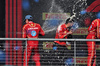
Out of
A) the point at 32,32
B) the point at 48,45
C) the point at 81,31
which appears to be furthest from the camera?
the point at 81,31

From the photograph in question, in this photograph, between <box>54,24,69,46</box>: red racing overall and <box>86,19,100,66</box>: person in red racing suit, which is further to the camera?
<box>54,24,69,46</box>: red racing overall

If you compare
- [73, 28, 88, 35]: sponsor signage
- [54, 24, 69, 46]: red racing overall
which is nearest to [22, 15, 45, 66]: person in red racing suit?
[54, 24, 69, 46]: red racing overall

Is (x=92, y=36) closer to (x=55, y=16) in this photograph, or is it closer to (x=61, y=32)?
(x=61, y=32)

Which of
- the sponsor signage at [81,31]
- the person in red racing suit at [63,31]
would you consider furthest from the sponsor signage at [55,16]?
the sponsor signage at [81,31]

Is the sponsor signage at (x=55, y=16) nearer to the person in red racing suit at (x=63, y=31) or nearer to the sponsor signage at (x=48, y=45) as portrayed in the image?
the person in red racing suit at (x=63, y=31)

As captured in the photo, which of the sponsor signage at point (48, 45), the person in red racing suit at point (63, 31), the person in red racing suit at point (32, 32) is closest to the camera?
the person in red racing suit at point (32, 32)

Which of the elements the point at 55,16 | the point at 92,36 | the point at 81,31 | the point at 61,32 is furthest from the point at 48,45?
the point at 92,36

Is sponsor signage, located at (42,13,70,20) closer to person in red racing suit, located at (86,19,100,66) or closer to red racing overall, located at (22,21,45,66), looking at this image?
red racing overall, located at (22,21,45,66)

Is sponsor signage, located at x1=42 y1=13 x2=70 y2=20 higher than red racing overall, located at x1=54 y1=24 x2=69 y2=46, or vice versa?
sponsor signage, located at x1=42 y1=13 x2=70 y2=20

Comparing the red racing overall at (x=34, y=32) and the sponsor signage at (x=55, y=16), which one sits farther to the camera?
the sponsor signage at (x=55, y=16)

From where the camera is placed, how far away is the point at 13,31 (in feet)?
21.3

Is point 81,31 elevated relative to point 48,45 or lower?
elevated

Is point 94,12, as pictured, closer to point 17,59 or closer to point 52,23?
point 52,23

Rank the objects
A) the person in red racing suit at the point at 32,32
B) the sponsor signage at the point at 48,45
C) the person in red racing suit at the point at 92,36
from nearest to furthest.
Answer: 1. the person in red racing suit at the point at 32,32
2. the person in red racing suit at the point at 92,36
3. the sponsor signage at the point at 48,45
